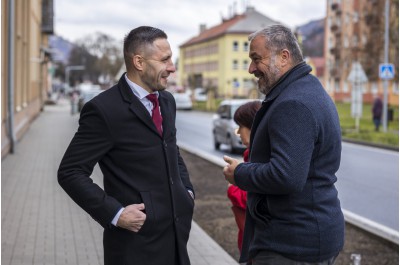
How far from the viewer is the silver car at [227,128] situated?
2092 centimetres

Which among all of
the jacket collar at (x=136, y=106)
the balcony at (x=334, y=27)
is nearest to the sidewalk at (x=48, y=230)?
the jacket collar at (x=136, y=106)

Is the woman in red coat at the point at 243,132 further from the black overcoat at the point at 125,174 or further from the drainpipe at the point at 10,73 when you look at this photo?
the drainpipe at the point at 10,73

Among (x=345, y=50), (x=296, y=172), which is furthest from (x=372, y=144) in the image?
(x=345, y=50)

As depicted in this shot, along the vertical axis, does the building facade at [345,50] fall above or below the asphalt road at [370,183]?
above

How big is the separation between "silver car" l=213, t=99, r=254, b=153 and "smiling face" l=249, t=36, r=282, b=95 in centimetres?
1714

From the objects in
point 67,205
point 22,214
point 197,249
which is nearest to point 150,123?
point 197,249

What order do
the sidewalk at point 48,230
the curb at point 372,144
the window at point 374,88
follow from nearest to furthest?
1. the sidewalk at point 48,230
2. the curb at point 372,144
3. the window at point 374,88

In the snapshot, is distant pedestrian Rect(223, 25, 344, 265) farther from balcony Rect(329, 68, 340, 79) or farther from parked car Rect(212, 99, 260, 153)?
balcony Rect(329, 68, 340, 79)

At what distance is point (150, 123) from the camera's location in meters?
3.37

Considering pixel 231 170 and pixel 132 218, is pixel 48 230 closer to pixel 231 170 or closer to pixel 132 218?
pixel 132 218

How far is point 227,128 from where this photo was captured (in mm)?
21578

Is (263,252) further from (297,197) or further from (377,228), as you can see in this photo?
(377,228)

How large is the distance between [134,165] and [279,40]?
866mm

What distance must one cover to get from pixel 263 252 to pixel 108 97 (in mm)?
1004
